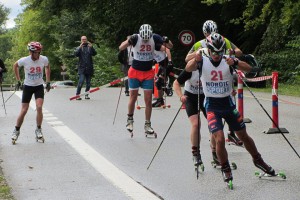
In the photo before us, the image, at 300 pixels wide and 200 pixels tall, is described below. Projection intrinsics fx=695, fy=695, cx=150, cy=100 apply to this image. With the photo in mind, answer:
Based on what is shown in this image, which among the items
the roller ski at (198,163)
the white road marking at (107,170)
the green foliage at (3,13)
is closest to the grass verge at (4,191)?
the white road marking at (107,170)

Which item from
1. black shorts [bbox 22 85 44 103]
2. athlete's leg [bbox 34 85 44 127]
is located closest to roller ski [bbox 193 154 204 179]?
athlete's leg [bbox 34 85 44 127]

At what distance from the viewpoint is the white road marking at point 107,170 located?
293 inches

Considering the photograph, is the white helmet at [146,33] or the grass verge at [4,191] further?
the white helmet at [146,33]

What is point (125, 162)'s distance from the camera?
9.62 meters

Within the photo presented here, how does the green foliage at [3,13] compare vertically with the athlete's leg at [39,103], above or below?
above

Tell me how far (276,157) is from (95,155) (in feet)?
8.66

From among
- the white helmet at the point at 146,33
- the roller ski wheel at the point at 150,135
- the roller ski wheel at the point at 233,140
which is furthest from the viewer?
the roller ski wheel at the point at 150,135

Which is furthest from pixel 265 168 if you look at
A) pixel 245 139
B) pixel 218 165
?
pixel 218 165

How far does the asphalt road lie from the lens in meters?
7.55

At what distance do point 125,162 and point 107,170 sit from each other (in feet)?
2.34

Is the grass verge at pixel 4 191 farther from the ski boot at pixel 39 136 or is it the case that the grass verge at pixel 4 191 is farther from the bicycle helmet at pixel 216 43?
the ski boot at pixel 39 136

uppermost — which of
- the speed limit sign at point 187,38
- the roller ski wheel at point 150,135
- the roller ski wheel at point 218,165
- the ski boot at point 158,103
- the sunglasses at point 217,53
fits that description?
the sunglasses at point 217,53

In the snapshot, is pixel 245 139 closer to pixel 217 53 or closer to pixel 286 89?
pixel 217 53

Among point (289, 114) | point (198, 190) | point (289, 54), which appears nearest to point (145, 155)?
point (198, 190)
